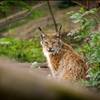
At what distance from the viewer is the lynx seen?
23.5 feet

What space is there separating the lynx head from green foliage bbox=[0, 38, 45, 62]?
3026 millimetres

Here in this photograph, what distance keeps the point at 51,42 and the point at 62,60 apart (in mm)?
374

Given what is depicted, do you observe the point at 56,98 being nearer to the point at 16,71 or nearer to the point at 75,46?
the point at 16,71

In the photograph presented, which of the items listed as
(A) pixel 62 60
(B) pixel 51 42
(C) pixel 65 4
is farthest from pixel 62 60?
(C) pixel 65 4

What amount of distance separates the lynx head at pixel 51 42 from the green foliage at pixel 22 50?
9.93ft

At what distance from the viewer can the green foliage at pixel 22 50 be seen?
1081cm

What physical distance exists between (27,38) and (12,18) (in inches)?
79.0

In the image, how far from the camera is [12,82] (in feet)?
4.11

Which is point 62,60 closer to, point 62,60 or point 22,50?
point 62,60

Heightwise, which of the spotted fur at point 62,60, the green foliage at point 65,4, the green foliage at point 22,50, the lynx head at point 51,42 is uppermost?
the green foliage at point 65,4

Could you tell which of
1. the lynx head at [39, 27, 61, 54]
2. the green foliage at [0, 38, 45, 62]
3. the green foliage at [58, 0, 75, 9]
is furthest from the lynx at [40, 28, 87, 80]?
the green foliage at [58, 0, 75, 9]

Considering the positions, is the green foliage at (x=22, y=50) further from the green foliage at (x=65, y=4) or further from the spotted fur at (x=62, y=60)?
the spotted fur at (x=62, y=60)

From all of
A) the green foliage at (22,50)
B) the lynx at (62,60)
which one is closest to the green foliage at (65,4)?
the green foliage at (22,50)

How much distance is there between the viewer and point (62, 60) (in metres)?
7.40
